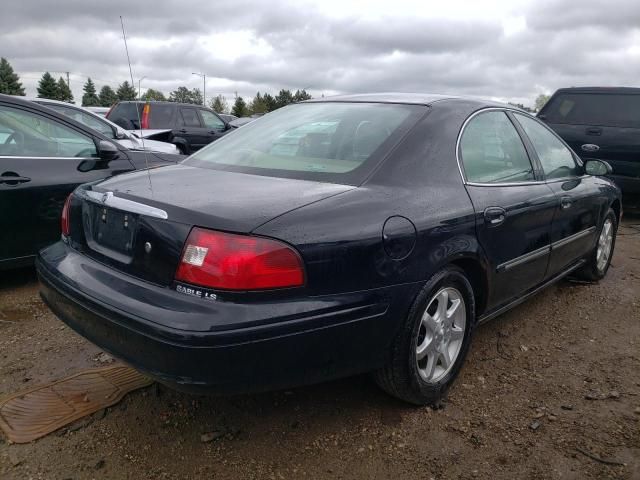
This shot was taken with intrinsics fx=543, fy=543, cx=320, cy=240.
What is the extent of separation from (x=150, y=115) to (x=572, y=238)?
408 inches

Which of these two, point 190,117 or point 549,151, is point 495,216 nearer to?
point 549,151

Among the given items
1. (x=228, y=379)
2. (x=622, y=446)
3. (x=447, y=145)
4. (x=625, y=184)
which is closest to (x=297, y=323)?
(x=228, y=379)

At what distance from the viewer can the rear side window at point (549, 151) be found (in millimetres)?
3598

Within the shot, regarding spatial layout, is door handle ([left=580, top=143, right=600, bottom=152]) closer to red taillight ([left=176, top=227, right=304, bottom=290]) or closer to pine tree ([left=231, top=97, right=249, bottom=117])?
red taillight ([left=176, top=227, right=304, bottom=290])

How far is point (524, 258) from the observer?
124 inches

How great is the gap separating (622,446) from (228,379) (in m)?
1.77

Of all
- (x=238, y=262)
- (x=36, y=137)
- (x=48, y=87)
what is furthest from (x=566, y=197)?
(x=48, y=87)

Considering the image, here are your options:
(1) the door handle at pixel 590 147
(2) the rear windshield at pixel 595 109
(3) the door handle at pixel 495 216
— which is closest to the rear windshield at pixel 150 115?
(2) the rear windshield at pixel 595 109

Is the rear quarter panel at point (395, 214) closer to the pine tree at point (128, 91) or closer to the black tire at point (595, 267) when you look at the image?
the pine tree at point (128, 91)

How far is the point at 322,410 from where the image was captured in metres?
2.62

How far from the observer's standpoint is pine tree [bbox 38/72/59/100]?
61.0m

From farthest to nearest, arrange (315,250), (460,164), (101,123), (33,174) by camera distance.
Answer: (101,123)
(33,174)
(460,164)
(315,250)

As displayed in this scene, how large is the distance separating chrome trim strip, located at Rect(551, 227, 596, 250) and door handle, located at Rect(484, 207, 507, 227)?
2.74 feet

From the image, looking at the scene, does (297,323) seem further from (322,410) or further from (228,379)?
(322,410)
